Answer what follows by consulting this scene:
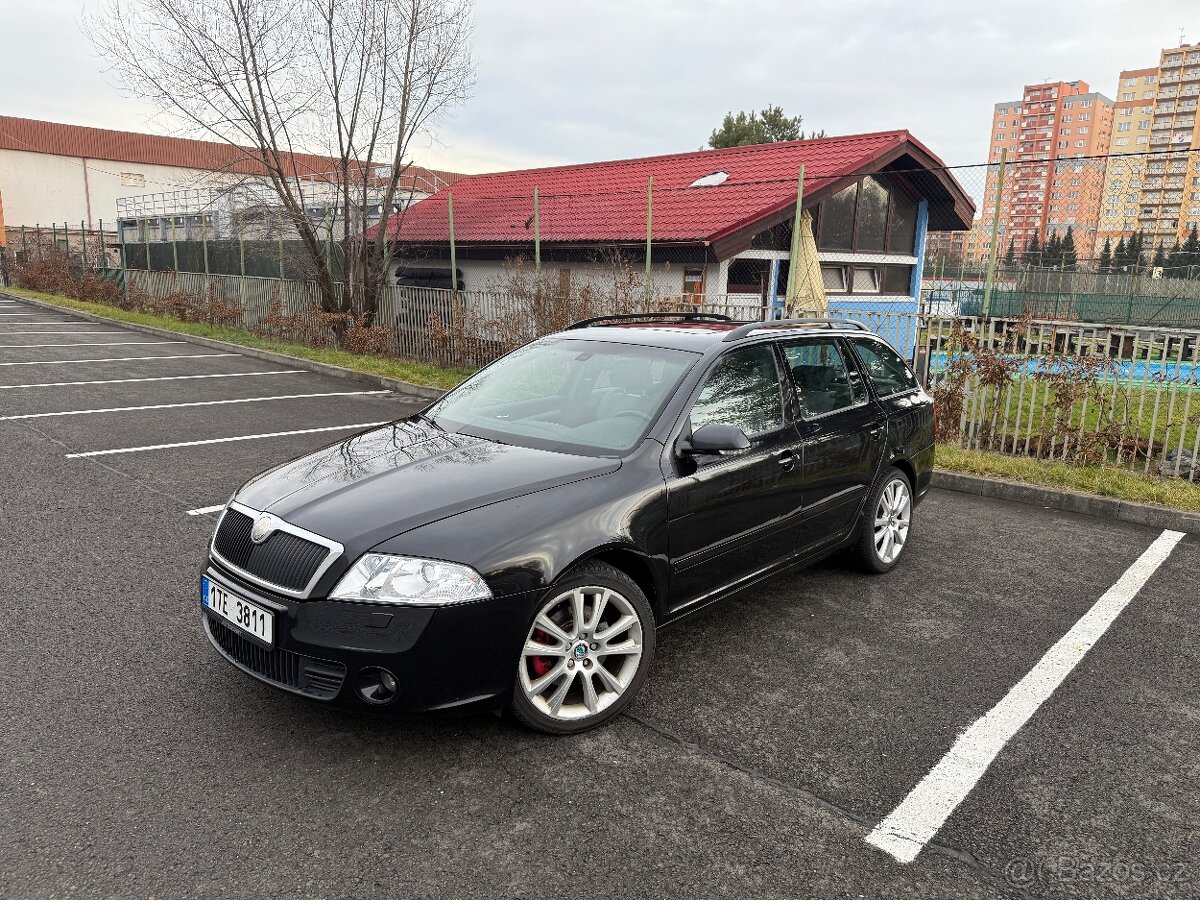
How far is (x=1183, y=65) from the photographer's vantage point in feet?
321

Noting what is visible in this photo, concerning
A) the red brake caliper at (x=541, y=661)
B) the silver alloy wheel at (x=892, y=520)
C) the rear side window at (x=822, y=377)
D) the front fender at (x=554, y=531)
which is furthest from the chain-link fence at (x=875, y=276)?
the red brake caliper at (x=541, y=661)

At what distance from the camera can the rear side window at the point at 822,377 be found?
447cm

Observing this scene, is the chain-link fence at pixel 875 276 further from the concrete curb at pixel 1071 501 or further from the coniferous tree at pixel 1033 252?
the concrete curb at pixel 1071 501

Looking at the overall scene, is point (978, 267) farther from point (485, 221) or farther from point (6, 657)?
point (6, 657)

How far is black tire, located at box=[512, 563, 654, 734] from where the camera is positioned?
306 centimetres

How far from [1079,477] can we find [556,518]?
222 inches

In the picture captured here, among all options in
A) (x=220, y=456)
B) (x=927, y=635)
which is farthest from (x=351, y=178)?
(x=927, y=635)

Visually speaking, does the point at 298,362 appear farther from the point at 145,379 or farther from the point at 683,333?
the point at 683,333

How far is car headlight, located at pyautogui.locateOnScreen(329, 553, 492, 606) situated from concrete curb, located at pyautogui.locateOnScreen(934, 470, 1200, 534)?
5520mm

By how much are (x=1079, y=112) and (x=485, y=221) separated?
8825cm

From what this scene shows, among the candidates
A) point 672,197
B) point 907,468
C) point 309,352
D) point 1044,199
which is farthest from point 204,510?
point 1044,199

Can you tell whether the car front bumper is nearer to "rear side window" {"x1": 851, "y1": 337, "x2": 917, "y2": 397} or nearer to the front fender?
the front fender

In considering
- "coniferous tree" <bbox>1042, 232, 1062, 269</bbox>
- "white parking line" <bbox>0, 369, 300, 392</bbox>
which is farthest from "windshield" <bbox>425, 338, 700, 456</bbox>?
"coniferous tree" <bbox>1042, 232, 1062, 269</bbox>

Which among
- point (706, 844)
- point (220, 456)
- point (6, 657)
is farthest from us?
point (220, 456)
